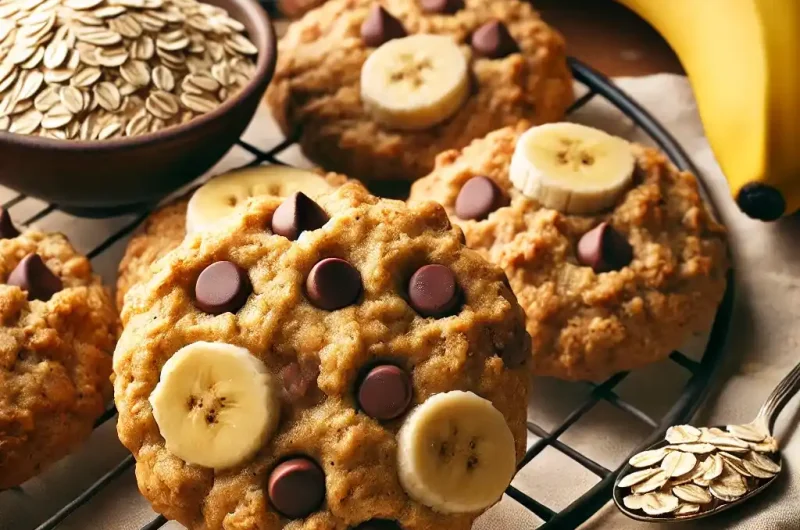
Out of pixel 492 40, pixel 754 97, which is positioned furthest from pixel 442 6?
pixel 754 97

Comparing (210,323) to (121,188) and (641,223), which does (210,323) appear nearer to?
(121,188)

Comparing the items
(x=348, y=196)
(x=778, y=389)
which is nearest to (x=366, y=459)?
(x=348, y=196)

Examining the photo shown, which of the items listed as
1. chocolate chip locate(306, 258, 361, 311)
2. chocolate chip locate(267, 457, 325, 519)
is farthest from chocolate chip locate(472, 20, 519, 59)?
chocolate chip locate(267, 457, 325, 519)

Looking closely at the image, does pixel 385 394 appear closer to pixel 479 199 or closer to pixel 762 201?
pixel 479 199

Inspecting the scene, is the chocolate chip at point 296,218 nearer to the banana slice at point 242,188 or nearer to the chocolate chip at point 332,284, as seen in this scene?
the chocolate chip at point 332,284

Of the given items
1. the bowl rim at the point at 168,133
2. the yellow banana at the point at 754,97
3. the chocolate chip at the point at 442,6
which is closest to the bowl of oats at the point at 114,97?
the bowl rim at the point at 168,133
